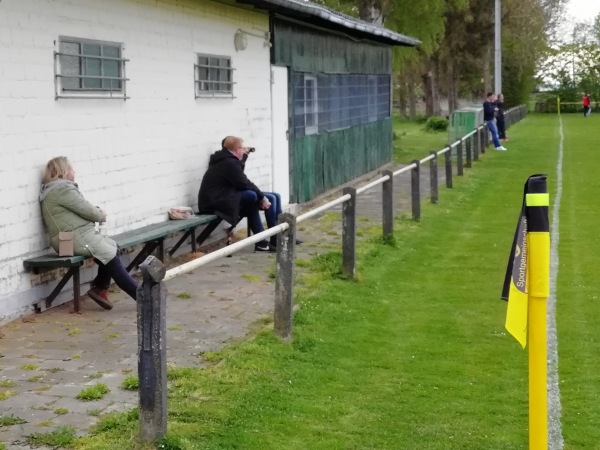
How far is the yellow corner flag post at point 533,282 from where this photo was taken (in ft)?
14.9

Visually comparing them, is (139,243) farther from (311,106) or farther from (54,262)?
(311,106)

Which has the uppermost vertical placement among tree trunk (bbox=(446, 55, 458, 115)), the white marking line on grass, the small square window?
tree trunk (bbox=(446, 55, 458, 115))

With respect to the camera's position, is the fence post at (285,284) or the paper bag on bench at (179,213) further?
the paper bag on bench at (179,213)

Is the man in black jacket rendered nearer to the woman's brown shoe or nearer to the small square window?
the woman's brown shoe

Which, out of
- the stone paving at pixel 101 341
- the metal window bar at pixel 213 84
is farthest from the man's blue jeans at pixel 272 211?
the metal window bar at pixel 213 84

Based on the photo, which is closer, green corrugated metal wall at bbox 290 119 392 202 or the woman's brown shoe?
the woman's brown shoe

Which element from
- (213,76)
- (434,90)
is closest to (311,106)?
(213,76)

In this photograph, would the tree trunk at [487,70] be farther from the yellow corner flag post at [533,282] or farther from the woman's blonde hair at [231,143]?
the yellow corner flag post at [533,282]

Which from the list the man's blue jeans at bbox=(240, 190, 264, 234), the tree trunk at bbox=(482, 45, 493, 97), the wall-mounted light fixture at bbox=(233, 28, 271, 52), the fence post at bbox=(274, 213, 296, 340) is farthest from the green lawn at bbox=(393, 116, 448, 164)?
the fence post at bbox=(274, 213, 296, 340)

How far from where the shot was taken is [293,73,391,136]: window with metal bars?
16.6 metres

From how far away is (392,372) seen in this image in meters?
6.84

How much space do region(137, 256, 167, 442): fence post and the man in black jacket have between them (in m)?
6.44

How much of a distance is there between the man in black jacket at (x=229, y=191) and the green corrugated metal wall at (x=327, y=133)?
138 inches

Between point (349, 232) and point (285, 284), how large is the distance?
2496 mm
